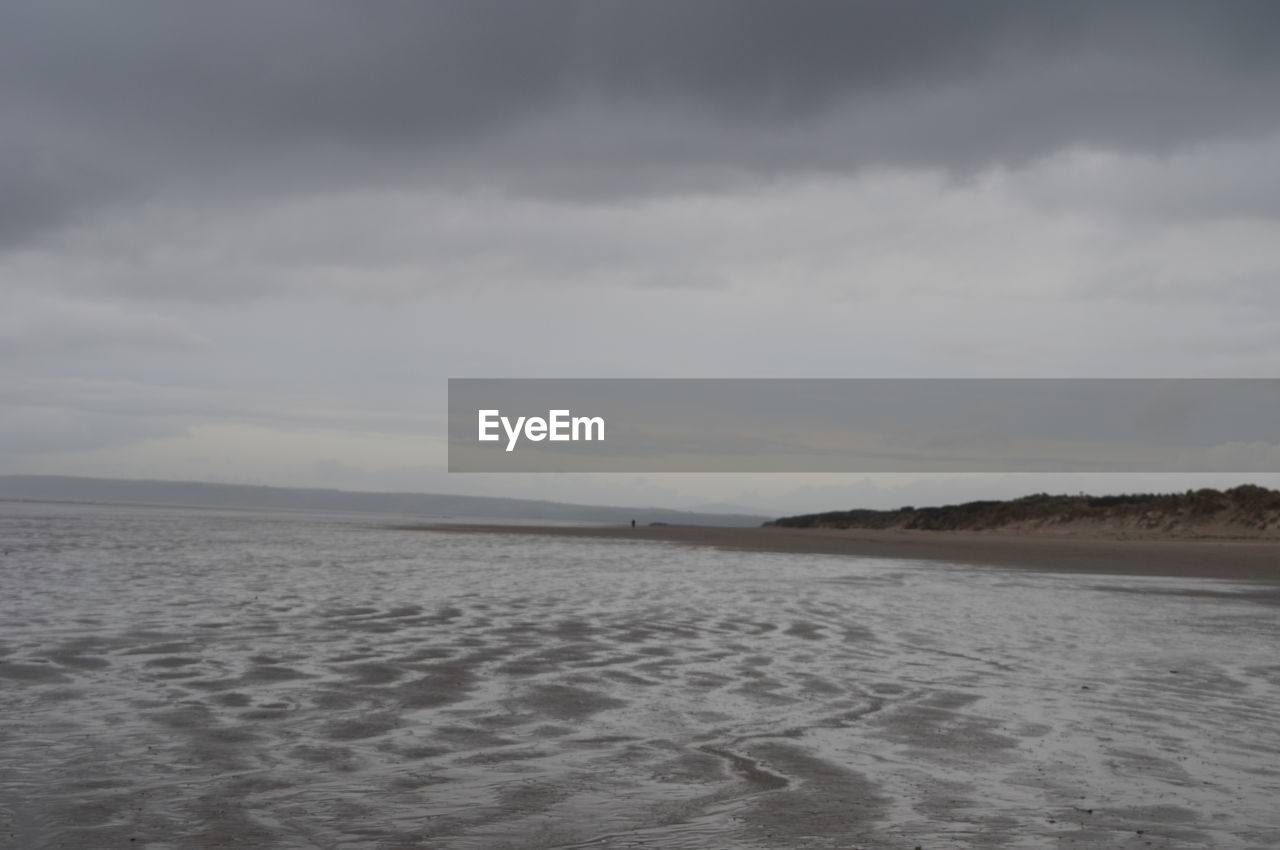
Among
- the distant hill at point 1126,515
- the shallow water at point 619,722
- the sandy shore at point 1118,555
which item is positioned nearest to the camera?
the shallow water at point 619,722

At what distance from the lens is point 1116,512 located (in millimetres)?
53969

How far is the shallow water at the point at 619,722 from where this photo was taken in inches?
196

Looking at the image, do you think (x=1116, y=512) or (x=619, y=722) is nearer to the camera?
(x=619, y=722)

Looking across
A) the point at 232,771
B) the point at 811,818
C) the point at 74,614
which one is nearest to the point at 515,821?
the point at 811,818

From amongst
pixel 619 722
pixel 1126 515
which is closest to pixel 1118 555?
pixel 1126 515

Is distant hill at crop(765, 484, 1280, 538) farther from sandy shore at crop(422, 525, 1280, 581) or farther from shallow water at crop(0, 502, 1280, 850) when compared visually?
shallow water at crop(0, 502, 1280, 850)

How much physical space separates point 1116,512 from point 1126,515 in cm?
106

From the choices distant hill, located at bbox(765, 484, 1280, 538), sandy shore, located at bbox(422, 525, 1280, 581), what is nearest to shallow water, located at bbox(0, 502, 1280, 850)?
sandy shore, located at bbox(422, 525, 1280, 581)

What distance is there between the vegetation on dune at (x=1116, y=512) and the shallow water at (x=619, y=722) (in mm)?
35288

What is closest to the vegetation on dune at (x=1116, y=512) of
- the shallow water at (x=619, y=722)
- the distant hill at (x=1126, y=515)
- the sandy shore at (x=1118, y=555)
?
the distant hill at (x=1126, y=515)

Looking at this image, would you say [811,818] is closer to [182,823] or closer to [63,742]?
[182,823]

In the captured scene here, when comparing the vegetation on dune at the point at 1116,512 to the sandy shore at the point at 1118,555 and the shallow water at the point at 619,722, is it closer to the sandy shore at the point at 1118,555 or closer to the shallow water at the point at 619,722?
the sandy shore at the point at 1118,555

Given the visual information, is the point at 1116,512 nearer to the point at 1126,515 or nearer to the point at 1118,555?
the point at 1126,515

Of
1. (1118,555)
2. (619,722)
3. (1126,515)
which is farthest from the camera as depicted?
(1126,515)
